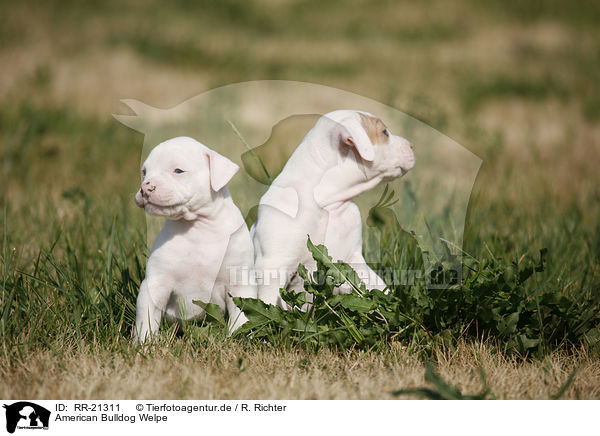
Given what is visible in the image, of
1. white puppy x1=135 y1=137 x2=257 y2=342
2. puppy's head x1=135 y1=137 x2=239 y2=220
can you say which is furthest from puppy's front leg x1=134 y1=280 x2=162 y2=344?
puppy's head x1=135 y1=137 x2=239 y2=220

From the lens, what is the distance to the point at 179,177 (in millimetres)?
2359

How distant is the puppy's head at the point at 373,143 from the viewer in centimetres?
252

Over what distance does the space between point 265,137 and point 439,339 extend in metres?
1.21

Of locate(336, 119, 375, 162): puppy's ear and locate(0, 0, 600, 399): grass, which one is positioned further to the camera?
locate(336, 119, 375, 162): puppy's ear

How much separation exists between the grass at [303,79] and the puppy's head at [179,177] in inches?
22.4

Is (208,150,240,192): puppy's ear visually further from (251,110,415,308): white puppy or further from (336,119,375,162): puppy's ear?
(336,119,375,162): puppy's ear

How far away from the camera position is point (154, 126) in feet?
8.60

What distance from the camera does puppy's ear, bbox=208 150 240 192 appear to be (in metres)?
2.36
